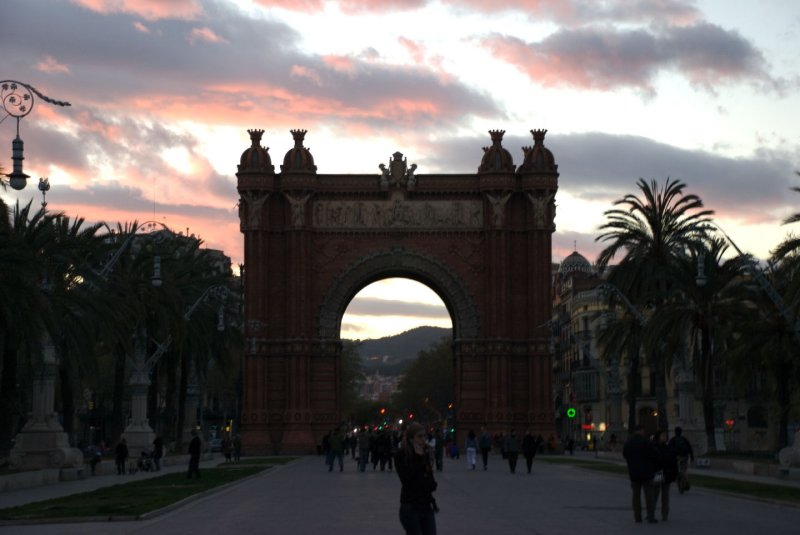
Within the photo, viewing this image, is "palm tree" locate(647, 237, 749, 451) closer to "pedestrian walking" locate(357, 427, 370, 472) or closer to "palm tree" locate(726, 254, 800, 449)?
"palm tree" locate(726, 254, 800, 449)

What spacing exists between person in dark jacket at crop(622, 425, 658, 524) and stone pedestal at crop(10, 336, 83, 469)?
27.0m

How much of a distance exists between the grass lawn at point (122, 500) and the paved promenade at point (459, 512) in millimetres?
685

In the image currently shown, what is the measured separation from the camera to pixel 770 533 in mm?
23484

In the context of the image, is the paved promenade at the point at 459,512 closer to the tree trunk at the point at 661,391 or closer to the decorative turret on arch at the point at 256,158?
the tree trunk at the point at 661,391

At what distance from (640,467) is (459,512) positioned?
13.9 ft

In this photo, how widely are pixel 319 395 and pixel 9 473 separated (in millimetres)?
44098

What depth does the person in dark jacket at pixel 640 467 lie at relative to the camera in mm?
26562

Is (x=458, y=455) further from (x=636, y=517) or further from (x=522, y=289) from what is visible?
(x=636, y=517)

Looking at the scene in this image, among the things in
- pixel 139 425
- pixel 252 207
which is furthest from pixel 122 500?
pixel 252 207

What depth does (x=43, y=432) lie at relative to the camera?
49.1m

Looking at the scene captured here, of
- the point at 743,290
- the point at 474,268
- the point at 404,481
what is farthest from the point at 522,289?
the point at 404,481

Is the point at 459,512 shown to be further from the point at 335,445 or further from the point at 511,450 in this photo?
the point at 335,445

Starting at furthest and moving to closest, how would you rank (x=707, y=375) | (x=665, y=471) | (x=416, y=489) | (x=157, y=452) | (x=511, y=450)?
(x=707, y=375) → (x=157, y=452) → (x=511, y=450) → (x=665, y=471) → (x=416, y=489)

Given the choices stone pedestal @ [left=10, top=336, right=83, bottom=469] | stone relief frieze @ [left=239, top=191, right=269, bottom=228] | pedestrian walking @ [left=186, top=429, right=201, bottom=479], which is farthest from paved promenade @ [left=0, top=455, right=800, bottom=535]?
stone relief frieze @ [left=239, top=191, right=269, bottom=228]
